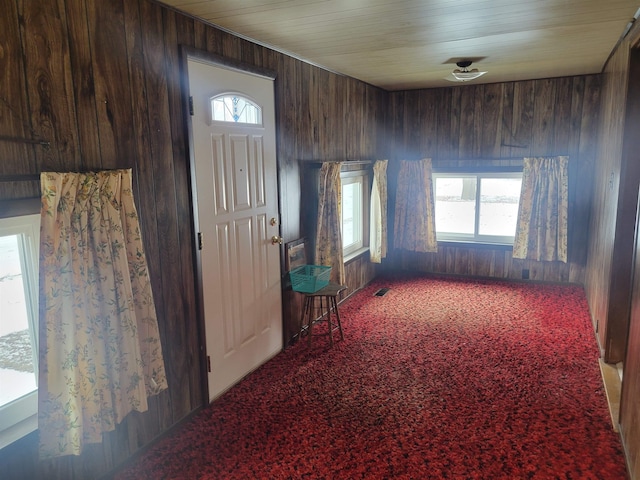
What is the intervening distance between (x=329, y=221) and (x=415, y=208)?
2114 millimetres

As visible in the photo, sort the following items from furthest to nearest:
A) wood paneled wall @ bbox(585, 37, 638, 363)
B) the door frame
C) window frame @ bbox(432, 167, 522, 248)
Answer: window frame @ bbox(432, 167, 522, 248), wood paneled wall @ bbox(585, 37, 638, 363), the door frame

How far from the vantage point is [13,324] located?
1.85 metres

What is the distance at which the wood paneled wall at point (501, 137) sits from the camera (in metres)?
5.00

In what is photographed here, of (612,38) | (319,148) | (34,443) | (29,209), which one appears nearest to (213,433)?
(34,443)

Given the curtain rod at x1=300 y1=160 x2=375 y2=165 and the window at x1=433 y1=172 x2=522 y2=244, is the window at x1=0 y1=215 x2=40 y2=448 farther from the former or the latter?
the window at x1=433 y1=172 x2=522 y2=244

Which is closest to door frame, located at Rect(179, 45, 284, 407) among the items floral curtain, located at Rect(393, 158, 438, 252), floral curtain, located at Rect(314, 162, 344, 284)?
floral curtain, located at Rect(314, 162, 344, 284)

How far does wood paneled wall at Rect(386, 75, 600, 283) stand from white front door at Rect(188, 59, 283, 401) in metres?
2.83

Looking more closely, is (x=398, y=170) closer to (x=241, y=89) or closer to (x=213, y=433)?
(x=241, y=89)

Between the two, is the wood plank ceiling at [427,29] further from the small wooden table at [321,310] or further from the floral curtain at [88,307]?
the small wooden table at [321,310]

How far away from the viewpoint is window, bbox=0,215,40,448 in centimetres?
181

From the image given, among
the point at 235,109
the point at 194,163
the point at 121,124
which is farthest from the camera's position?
the point at 235,109

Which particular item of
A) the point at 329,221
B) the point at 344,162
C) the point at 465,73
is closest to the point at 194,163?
the point at 329,221

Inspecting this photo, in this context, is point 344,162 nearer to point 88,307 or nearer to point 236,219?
point 236,219

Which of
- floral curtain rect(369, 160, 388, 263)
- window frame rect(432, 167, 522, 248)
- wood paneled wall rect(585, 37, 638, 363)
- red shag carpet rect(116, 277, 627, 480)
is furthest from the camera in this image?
window frame rect(432, 167, 522, 248)
